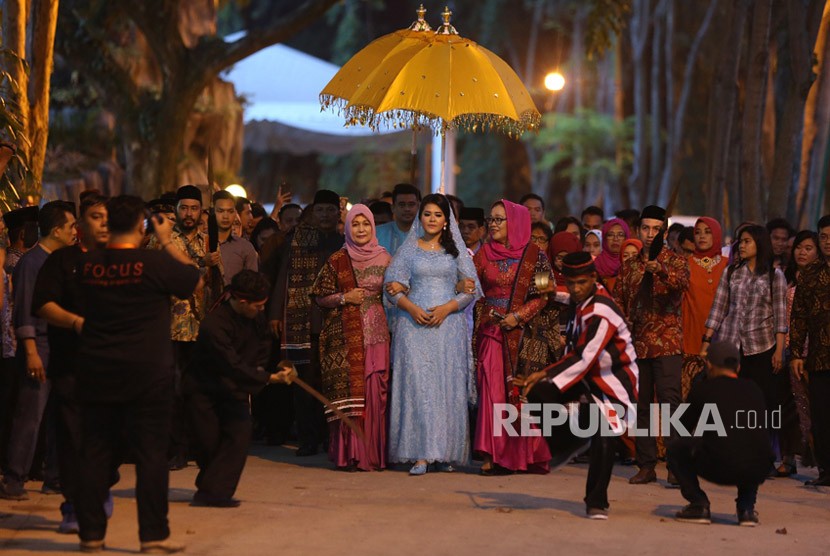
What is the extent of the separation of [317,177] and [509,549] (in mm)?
38344

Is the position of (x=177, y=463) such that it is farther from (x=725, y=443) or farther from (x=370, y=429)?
(x=725, y=443)

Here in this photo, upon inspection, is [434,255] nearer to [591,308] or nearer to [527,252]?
[527,252]

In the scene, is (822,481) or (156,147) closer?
(822,481)

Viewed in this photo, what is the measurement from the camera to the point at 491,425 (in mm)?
11188

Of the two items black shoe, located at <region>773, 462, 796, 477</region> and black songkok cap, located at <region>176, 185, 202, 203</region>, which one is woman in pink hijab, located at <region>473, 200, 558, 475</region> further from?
black songkok cap, located at <region>176, 185, 202, 203</region>

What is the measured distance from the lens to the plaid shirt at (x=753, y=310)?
11102 mm

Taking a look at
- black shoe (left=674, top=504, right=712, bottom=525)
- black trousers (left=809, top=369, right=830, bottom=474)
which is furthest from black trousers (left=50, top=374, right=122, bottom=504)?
black trousers (left=809, top=369, right=830, bottom=474)

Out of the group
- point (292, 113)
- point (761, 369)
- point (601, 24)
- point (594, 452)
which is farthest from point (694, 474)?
point (292, 113)

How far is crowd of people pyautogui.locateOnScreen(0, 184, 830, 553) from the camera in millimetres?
8141

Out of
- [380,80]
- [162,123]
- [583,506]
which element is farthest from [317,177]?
[583,506]

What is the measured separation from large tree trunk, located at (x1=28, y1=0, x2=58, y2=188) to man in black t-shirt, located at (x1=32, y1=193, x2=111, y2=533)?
538 centimetres

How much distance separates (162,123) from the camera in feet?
68.3

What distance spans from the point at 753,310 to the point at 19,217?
18.0ft

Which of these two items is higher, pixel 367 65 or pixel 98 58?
pixel 98 58
